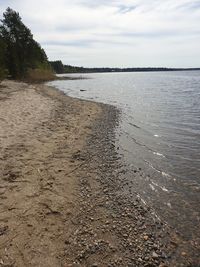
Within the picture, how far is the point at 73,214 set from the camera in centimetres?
764

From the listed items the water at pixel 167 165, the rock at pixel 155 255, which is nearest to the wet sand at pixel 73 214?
the rock at pixel 155 255

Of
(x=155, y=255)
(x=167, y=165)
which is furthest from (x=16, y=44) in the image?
(x=155, y=255)

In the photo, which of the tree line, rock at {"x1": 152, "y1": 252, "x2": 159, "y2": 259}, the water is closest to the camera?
rock at {"x1": 152, "y1": 252, "x2": 159, "y2": 259}

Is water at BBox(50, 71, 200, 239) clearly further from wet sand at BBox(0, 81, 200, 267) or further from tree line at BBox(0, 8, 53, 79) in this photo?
tree line at BBox(0, 8, 53, 79)

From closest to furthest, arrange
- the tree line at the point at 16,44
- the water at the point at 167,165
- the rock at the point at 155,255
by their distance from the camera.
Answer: the rock at the point at 155,255
the water at the point at 167,165
the tree line at the point at 16,44

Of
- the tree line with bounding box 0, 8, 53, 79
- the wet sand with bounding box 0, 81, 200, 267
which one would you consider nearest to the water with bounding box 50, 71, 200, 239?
the wet sand with bounding box 0, 81, 200, 267

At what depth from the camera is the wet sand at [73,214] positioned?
19.9 feet

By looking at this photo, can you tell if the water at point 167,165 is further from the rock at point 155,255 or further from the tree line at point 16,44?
the tree line at point 16,44

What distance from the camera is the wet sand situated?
6051 millimetres

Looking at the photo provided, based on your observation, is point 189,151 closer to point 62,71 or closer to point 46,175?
point 46,175

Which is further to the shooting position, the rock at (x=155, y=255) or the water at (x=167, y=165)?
the water at (x=167, y=165)

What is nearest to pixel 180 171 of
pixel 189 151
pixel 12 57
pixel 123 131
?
pixel 189 151

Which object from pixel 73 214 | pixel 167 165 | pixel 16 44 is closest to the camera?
pixel 73 214

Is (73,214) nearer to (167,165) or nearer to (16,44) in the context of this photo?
(167,165)
